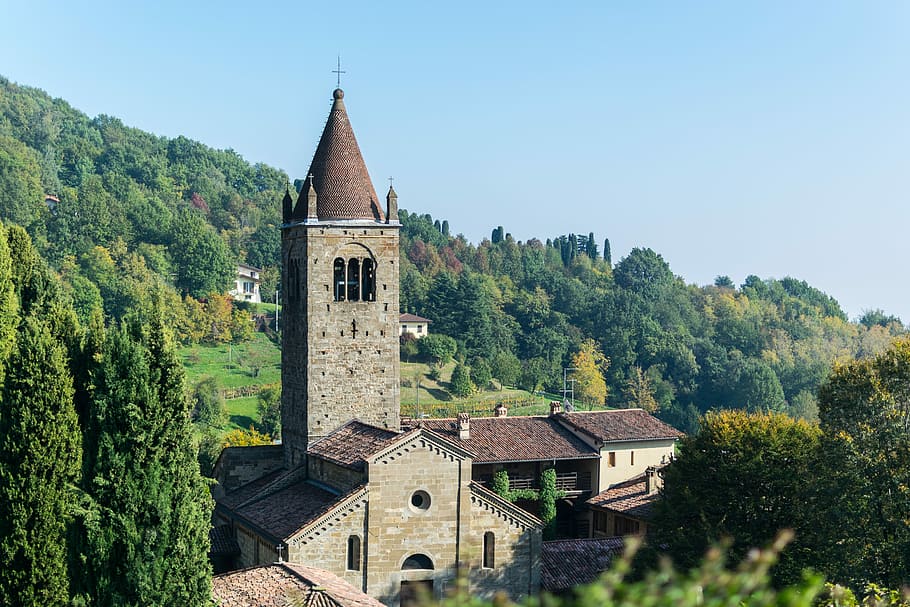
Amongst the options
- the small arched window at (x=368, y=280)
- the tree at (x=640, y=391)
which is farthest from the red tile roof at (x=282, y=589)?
the tree at (x=640, y=391)

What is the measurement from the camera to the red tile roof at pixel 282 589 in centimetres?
2803

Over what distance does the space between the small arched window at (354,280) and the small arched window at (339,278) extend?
0.90 ft

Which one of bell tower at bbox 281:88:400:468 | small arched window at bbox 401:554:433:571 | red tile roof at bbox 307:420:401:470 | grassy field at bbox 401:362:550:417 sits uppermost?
bell tower at bbox 281:88:400:468

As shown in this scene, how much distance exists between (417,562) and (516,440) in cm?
1770

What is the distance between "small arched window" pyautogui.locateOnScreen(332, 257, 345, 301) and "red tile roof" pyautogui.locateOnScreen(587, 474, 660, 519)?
580 inches

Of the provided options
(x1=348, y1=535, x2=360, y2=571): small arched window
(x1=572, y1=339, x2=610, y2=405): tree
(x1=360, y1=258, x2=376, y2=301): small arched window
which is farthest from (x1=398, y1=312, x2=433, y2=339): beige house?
(x1=348, y1=535, x2=360, y2=571): small arched window

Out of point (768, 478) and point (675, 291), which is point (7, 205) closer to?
point (675, 291)

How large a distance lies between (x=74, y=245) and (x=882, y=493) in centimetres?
10121

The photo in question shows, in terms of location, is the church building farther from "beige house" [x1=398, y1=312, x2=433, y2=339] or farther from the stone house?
"beige house" [x1=398, y1=312, x2=433, y2=339]

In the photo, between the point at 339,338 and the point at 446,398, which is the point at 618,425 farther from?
the point at 446,398

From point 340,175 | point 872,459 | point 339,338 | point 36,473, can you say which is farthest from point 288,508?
point 872,459

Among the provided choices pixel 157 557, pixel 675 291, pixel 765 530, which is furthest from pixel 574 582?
pixel 675 291

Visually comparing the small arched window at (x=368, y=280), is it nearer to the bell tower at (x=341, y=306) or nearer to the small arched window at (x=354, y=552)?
the bell tower at (x=341, y=306)

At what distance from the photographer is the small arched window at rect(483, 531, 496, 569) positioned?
115 feet
